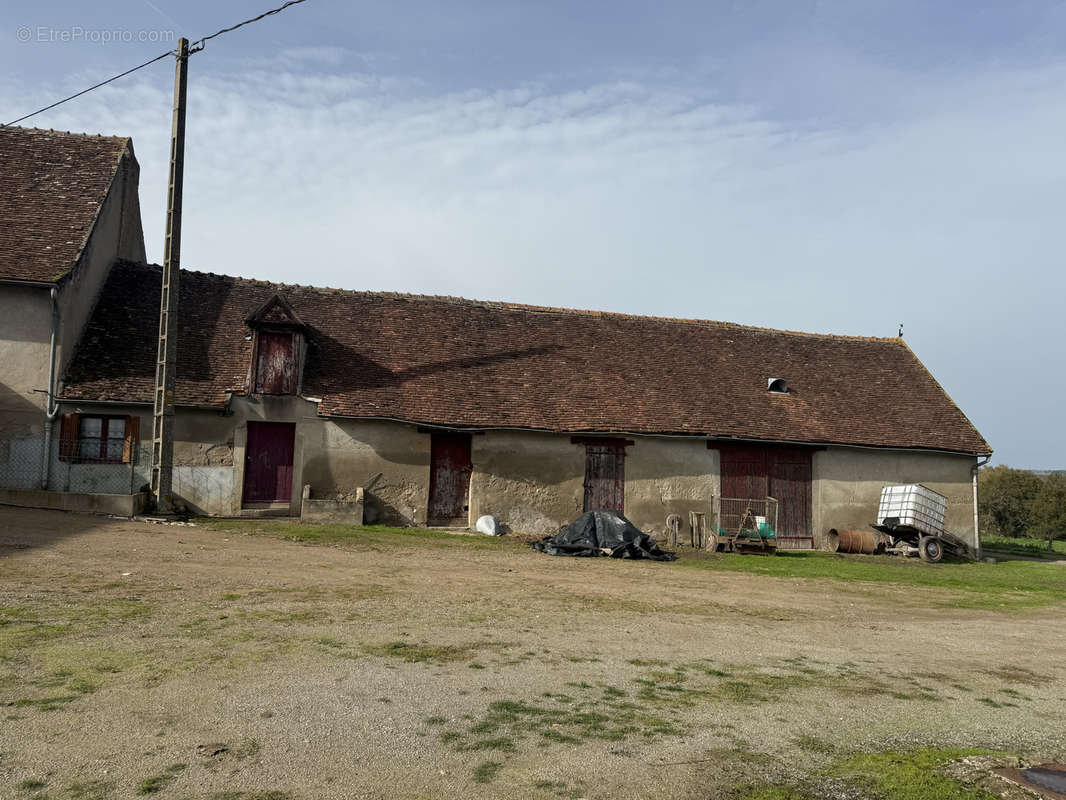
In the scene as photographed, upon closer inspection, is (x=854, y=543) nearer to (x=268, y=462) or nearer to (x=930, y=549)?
(x=930, y=549)

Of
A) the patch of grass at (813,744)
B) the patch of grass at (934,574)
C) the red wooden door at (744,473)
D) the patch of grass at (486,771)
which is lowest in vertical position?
the patch of grass at (934,574)

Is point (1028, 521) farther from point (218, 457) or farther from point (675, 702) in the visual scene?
point (675, 702)

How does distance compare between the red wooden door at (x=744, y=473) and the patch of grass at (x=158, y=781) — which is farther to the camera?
the red wooden door at (x=744, y=473)

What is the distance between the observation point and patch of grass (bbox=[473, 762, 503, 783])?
4422mm

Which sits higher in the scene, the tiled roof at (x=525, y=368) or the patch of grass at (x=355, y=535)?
the tiled roof at (x=525, y=368)

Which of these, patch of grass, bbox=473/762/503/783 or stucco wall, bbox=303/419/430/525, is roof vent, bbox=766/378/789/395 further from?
patch of grass, bbox=473/762/503/783

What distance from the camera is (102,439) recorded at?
712 inches

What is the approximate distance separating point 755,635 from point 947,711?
2.78m

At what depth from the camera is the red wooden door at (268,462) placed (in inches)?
743

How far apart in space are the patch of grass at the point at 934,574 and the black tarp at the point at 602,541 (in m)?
0.80

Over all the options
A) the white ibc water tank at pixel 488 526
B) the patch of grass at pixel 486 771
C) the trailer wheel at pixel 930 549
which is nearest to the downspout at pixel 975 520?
the trailer wheel at pixel 930 549

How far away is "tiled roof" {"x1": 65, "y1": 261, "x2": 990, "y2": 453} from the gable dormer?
0.41 meters

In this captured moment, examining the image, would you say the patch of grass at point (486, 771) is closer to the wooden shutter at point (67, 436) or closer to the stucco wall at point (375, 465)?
the stucco wall at point (375, 465)

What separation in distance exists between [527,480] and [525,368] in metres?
3.54
